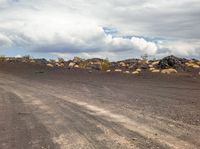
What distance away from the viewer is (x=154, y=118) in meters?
15.3

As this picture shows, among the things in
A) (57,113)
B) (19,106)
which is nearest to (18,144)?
(57,113)

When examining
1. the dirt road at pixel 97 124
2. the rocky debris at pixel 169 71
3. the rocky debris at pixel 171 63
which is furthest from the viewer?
the rocky debris at pixel 171 63

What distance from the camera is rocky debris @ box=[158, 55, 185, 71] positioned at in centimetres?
4728

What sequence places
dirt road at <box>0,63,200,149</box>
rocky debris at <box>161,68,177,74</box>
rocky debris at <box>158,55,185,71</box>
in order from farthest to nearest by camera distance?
rocky debris at <box>158,55,185,71</box>, rocky debris at <box>161,68,177,74</box>, dirt road at <box>0,63,200,149</box>

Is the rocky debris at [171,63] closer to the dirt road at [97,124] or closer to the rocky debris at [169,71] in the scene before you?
the rocky debris at [169,71]

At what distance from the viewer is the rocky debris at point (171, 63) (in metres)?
47.3

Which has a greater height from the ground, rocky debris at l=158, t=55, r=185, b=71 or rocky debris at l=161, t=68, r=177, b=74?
rocky debris at l=158, t=55, r=185, b=71

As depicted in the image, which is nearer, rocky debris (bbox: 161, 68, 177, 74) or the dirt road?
the dirt road

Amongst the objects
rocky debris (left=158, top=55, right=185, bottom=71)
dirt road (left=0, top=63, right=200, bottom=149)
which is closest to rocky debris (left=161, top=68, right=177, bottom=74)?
rocky debris (left=158, top=55, right=185, bottom=71)

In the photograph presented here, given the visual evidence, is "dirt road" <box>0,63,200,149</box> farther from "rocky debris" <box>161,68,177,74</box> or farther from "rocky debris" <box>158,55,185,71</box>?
"rocky debris" <box>158,55,185,71</box>

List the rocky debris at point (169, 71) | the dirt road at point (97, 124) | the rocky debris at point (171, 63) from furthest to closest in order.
Answer: the rocky debris at point (171, 63) < the rocky debris at point (169, 71) < the dirt road at point (97, 124)

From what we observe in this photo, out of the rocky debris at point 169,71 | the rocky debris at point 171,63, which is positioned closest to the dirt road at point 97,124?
the rocky debris at point 169,71

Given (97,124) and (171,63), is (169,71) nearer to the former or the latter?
(171,63)

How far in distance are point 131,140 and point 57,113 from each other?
6.15 metres
